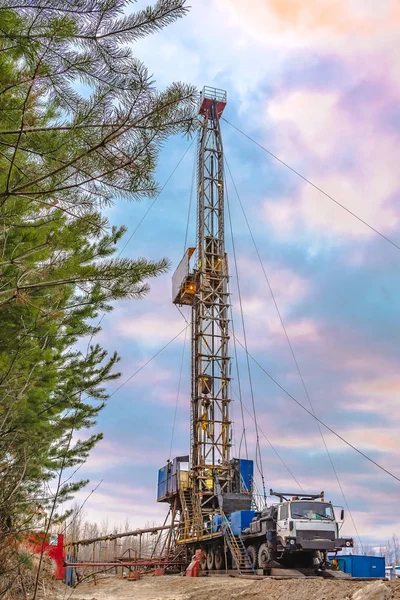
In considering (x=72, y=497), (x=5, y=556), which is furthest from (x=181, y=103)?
(x=72, y=497)

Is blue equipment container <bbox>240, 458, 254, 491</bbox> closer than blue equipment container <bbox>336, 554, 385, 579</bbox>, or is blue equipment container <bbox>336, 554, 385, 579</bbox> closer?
blue equipment container <bbox>336, 554, 385, 579</bbox>

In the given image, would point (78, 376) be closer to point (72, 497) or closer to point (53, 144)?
point (72, 497)

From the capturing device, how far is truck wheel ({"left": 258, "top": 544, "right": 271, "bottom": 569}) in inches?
707

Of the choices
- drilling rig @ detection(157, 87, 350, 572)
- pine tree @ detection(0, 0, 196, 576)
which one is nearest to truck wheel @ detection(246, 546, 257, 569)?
drilling rig @ detection(157, 87, 350, 572)

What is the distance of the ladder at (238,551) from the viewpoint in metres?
19.0

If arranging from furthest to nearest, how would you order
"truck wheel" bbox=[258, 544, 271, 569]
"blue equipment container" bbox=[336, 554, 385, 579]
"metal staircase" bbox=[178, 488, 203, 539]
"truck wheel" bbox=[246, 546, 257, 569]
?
"metal staircase" bbox=[178, 488, 203, 539] → "truck wheel" bbox=[246, 546, 257, 569] → "blue equipment container" bbox=[336, 554, 385, 579] → "truck wheel" bbox=[258, 544, 271, 569]

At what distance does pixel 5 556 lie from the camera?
5.96 metres

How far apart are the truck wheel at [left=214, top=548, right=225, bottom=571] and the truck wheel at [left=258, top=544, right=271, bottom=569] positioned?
384 centimetres

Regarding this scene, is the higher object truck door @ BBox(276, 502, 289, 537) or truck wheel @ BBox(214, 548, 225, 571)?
truck door @ BBox(276, 502, 289, 537)

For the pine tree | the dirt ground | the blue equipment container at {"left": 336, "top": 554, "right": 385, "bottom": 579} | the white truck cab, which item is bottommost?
the dirt ground

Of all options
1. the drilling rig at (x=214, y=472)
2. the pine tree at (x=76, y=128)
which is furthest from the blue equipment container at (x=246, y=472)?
the pine tree at (x=76, y=128)

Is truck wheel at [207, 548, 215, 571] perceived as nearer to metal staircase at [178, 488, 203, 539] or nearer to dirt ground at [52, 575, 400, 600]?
metal staircase at [178, 488, 203, 539]

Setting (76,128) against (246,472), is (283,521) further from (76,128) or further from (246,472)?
(76,128)

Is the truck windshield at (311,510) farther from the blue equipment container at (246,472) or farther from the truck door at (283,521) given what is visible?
the blue equipment container at (246,472)
